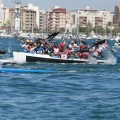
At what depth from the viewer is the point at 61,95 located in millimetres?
17234

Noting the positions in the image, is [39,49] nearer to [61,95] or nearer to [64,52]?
[64,52]

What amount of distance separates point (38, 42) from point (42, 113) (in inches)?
722

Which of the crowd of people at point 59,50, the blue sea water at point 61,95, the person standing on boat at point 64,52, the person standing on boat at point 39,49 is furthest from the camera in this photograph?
the person standing on boat at point 39,49

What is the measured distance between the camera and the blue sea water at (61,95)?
14.1 meters

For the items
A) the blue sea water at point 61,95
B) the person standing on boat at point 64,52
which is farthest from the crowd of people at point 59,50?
the blue sea water at point 61,95

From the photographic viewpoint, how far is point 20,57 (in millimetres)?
29891

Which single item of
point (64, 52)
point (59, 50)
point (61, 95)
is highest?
point (59, 50)

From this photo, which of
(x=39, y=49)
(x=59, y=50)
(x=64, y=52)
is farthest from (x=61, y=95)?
(x=39, y=49)

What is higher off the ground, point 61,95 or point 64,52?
point 64,52

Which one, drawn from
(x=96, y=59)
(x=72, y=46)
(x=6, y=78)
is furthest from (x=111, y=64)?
(x=6, y=78)

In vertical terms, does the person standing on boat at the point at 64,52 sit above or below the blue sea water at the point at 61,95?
above

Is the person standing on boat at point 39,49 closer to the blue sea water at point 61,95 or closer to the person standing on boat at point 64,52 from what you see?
the person standing on boat at point 64,52

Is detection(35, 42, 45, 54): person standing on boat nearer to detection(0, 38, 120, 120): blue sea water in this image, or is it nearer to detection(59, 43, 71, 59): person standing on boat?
detection(59, 43, 71, 59): person standing on boat

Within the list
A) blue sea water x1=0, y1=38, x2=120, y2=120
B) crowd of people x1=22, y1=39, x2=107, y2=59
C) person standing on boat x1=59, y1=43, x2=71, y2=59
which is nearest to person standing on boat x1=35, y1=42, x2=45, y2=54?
crowd of people x1=22, y1=39, x2=107, y2=59
